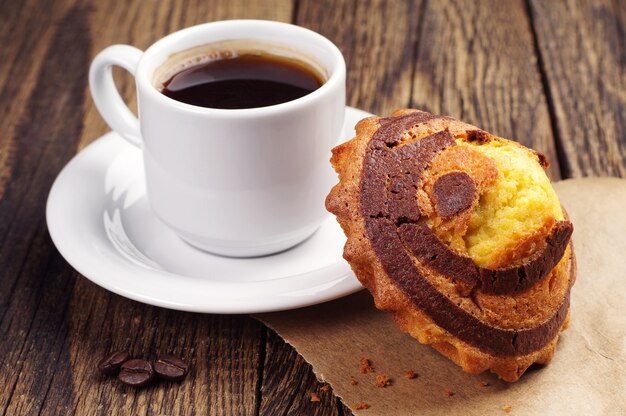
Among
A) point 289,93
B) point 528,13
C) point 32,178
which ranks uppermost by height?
point 289,93

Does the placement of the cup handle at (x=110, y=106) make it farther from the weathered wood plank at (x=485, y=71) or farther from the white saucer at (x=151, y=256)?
the weathered wood plank at (x=485, y=71)

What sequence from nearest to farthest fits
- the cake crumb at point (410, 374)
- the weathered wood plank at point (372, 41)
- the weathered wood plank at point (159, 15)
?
the cake crumb at point (410, 374)
the weathered wood plank at point (372, 41)
the weathered wood plank at point (159, 15)

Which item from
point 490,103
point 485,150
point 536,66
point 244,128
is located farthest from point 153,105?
point 536,66

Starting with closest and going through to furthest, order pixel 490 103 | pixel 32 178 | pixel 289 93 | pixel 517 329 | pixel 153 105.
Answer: pixel 517 329 → pixel 153 105 → pixel 289 93 → pixel 32 178 → pixel 490 103

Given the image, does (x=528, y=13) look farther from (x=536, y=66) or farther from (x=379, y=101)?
(x=379, y=101)

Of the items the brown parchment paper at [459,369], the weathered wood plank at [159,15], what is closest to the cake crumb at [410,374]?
Result: the brown parchment paper at [459,369]

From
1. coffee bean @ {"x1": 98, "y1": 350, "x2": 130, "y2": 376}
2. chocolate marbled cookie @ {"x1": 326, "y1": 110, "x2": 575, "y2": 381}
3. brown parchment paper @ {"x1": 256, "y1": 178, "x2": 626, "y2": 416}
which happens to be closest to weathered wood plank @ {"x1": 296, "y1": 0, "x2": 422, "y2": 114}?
brown parchment paper @ {"x1": 256, "y1": 178, "x2": 626, "y2": 416}

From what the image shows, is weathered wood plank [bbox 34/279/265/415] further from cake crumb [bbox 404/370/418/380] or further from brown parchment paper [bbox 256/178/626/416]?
cake crumb [bbox 404/370/418/380]
